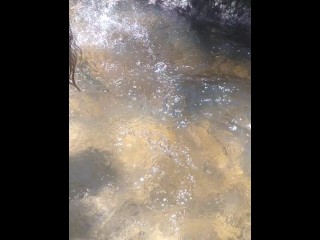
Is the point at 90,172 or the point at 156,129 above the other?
the point at 156,129

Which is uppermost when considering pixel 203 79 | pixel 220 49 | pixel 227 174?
pixel 220 49

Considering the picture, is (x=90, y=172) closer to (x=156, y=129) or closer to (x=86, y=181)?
(x=86, y=181)

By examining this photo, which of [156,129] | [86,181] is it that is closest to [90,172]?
[86,181]

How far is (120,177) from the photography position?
7.72 ft

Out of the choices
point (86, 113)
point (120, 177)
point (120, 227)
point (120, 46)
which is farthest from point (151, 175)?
point (120, 46)

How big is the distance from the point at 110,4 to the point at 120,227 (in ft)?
5.85

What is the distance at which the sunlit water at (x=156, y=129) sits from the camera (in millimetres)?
2268

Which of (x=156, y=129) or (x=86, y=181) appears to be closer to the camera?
(x=86, y=181)

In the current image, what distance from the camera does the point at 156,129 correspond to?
2.47 metres

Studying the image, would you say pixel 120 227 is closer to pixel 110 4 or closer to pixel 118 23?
pixel 118 23

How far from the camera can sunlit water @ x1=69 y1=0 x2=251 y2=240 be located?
2268mm
